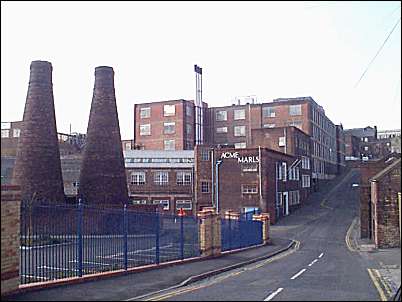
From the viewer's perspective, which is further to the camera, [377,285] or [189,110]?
[189,110]

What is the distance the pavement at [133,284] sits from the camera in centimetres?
1234

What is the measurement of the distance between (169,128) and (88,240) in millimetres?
73209

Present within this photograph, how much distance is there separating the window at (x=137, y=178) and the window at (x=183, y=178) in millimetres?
4254

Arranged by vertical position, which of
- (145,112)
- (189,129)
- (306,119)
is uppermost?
(145,112)

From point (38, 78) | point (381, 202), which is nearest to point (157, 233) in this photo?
point (381, 202)

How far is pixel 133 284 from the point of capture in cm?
1484

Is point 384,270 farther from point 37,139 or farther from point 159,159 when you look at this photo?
point 159,159

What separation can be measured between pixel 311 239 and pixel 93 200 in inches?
680

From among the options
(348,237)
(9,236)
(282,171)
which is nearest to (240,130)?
(282,171)

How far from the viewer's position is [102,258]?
59.6 feet

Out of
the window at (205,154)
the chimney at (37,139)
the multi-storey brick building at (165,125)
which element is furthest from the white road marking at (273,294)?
the multi-storey brick building at (165,125)

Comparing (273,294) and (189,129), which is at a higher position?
(189,129)

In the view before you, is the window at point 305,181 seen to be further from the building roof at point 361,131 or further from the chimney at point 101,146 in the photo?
the building roof at point 361,131

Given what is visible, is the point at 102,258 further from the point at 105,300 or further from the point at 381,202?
the point at 381,202
